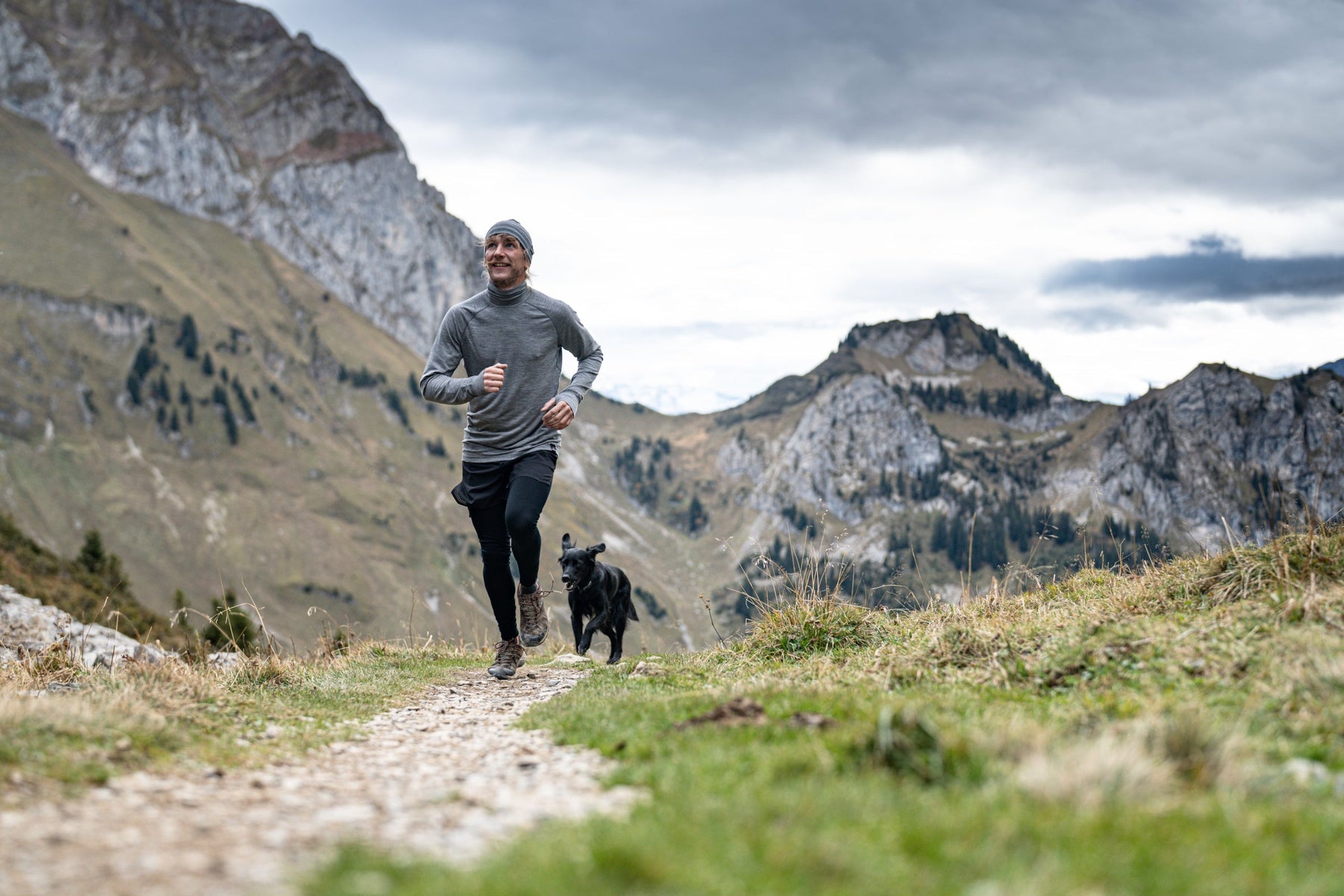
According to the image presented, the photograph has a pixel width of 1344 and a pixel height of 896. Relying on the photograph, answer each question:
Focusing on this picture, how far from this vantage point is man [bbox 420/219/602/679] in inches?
423

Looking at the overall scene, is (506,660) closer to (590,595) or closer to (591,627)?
(591,627)

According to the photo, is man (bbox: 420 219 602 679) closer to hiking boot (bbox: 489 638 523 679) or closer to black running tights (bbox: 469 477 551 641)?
black running tights (bbox: 469 477 551 641)

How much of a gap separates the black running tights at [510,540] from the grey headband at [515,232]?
9.47 ft

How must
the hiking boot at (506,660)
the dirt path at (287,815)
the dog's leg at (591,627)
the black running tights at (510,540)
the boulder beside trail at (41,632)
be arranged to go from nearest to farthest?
the dirt path at (287,815) → the black running tights at (510,540) → the hiking boot at (506,660) → the dog's leg at (591,627) → the boulder beside trail at (41,632)

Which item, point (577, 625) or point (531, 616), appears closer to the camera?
point (531, 616)

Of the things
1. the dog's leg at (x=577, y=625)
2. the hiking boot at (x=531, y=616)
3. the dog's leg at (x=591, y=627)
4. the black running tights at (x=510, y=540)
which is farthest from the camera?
the dog's leg at (x=577, y=625)

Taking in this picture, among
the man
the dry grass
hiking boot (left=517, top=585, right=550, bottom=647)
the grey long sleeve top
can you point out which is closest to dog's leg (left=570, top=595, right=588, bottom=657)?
hiking boot (left=517, top=585, right=550, bottom=647)

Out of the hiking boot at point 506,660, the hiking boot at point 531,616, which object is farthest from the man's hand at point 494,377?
the hiking boot at point 506,660

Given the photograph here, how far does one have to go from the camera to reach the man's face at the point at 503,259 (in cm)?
1078

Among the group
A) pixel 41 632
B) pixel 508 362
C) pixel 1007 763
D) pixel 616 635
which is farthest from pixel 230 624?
pixel 1007 763

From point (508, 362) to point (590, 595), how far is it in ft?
15.0

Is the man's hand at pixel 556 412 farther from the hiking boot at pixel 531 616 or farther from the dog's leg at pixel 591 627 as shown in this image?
the dog's leg at pixel 591 627

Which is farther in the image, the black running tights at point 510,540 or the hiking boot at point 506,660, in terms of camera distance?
the hiking boot at point 506,660

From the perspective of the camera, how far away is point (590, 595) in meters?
14.0
